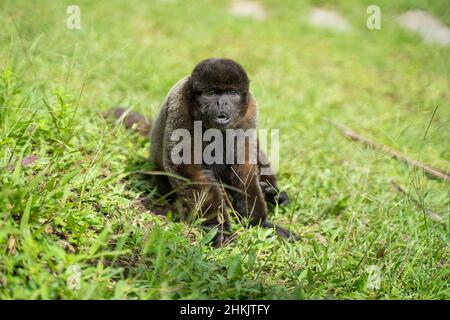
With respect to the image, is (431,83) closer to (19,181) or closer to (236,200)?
(236,200)

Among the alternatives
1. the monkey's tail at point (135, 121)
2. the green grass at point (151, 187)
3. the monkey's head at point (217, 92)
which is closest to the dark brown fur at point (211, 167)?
the monkey's head at point (217, 92)

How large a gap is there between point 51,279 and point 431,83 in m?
8.10

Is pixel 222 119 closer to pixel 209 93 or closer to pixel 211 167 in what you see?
pixel 209 93

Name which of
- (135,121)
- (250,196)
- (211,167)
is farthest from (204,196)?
(135,121)

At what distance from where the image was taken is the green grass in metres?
3.01

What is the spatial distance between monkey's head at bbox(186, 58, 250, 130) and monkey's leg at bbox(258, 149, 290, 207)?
2.86 ft

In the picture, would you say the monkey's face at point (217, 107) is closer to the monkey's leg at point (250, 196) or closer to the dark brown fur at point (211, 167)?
the dark brown fur at point (211, 167)

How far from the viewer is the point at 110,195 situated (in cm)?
390

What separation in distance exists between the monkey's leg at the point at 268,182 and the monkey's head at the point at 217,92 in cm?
87

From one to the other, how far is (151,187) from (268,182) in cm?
115

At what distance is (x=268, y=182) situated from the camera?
4.71m

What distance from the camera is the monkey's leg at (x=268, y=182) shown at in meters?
4.79

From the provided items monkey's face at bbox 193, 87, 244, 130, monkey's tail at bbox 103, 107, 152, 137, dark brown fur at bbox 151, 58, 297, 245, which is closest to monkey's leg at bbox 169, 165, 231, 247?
dark brown fur at bbox 151, 58, 297, 245

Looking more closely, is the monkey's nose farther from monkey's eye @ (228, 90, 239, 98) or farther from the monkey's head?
monkey's eye @ (228, 90, 239, 98)
